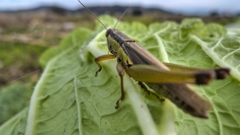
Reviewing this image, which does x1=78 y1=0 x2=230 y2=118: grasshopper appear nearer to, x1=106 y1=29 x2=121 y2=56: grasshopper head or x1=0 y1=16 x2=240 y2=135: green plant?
x1=106 y1=29 x2=121 y2=56: grasshopper head

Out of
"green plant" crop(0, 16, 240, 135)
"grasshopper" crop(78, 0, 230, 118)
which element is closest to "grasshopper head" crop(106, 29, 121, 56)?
"grasshopper" crop(78, 0, 230, 118)

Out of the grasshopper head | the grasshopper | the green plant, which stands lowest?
the green plant

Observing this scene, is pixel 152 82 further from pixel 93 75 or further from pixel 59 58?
pixel 59 58

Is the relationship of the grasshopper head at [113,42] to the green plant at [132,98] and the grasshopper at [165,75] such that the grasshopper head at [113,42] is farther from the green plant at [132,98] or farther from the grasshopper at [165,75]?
the green plant at [132,98]

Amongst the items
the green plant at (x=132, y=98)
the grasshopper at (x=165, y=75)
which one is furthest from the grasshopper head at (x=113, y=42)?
the green plant at (x=132, y=98)

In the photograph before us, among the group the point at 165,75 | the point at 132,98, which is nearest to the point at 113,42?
the point at 132,98

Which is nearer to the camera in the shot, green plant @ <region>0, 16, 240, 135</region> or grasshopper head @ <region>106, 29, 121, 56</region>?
green plant @ <region>0, 16, 240, 135</region>

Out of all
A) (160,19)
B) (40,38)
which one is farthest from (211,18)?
(40,38)

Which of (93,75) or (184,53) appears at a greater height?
(93,75)
